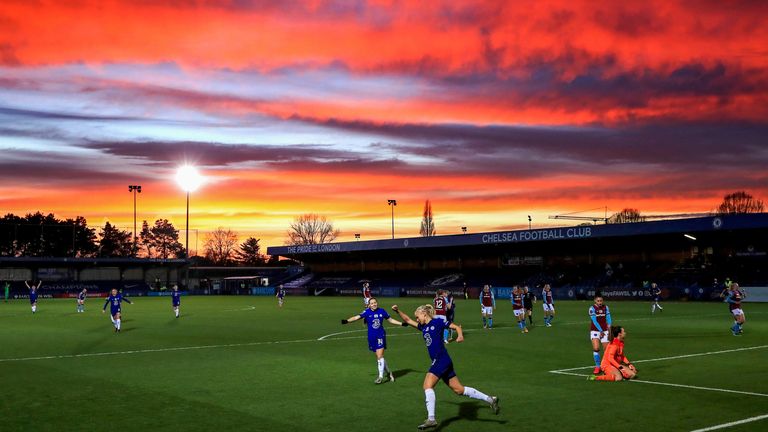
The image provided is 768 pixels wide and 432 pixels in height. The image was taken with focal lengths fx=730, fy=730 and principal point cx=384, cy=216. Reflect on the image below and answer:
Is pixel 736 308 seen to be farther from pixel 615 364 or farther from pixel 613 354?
pixel 615 364

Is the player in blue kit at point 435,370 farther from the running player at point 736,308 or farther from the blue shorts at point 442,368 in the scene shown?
the running player at point 736,308

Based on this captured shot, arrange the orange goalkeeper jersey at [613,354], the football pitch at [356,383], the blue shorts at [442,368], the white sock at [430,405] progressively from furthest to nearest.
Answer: the orange goalkeeper jersey at [613,354], the football pitch at [356,383], the blue shorts at [442,368], the white sock at [430,405]

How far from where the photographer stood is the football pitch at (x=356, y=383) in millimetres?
13664

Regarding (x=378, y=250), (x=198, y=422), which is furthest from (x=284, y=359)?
(x=378, y=250)

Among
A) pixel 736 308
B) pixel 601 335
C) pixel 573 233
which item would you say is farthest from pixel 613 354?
pixel 573 233

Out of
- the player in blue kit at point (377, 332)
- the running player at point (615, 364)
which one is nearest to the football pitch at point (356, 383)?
the running player at point (615, 364)

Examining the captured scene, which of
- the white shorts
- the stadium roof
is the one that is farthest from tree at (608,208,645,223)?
the white shorts

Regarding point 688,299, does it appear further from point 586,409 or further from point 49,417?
point 49,417

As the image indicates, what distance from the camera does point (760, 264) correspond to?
237 ft

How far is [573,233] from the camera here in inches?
3177

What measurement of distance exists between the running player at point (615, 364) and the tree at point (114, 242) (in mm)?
162753

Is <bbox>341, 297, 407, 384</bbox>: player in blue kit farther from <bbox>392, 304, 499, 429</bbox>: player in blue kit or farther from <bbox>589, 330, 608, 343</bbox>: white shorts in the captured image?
<bbox>589, 330, 608, 343</bbox>: white shorts

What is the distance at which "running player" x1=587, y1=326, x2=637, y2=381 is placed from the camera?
1798cm

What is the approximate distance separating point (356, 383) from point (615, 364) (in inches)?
253
